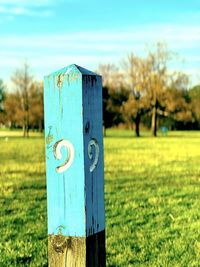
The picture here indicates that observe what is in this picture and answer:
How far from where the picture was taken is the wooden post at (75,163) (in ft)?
8.40

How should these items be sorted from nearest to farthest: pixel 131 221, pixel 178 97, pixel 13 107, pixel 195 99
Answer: pixel 131 221, pixel 178 97, pixel 13 107, pixel 195 99

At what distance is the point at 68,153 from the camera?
2576 millimetres

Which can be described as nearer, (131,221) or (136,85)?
(131,221)

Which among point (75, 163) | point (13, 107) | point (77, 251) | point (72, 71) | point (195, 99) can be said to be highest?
point (195, 99)

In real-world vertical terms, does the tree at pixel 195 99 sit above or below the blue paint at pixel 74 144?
above

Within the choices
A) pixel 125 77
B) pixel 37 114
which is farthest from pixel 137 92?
pixel 37 114

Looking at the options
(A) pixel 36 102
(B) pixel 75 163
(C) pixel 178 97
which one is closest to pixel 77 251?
(B) pixel 75 163

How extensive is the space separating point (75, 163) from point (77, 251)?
1.51ft

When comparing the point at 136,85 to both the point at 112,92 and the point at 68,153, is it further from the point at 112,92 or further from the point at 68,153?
the point at 68,153

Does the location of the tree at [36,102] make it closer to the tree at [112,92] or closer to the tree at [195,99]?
the tree at [112,92]

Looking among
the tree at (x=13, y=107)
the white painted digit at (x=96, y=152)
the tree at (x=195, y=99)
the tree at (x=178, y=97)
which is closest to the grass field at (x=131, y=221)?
the white painted digit at (x=96, y=152)

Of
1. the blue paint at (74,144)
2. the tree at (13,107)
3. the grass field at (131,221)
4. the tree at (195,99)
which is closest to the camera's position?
the blue paint at (74,144)

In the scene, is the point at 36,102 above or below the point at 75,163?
above

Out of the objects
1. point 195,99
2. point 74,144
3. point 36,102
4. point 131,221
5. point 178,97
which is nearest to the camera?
point 74,144
